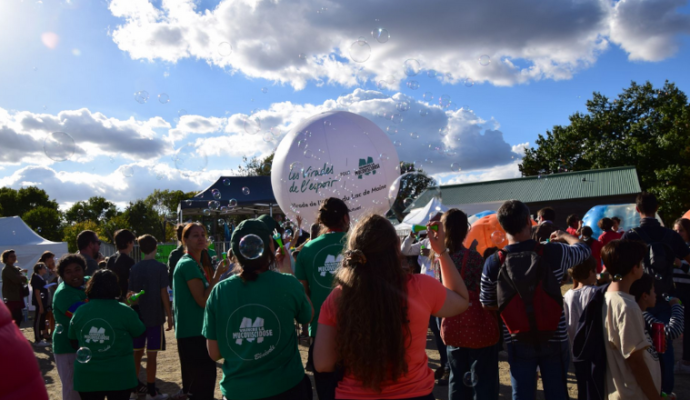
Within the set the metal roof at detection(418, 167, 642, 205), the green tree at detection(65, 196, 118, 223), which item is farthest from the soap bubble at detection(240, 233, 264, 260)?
the green tree at detection(65, 196, 118, 223)

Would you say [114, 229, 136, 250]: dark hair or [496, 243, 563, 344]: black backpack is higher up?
[114, 229, 136, 250]: dark hair

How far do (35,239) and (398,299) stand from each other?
17826mm

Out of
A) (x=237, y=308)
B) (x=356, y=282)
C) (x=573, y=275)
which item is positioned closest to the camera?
(x=356, y=282)

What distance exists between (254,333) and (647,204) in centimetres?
428

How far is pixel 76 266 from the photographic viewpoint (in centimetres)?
413

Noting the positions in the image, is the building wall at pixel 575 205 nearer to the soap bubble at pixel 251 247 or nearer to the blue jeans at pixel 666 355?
the blue jeans at pixel 666 355

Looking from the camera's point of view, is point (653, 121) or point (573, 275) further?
point (653, 121)

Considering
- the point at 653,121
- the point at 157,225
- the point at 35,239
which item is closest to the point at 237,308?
the point at 35,239

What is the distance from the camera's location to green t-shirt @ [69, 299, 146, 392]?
3451 mm

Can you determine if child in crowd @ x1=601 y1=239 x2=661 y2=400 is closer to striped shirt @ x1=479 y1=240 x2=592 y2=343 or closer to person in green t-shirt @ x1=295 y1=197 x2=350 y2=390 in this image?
striped shirt @ x1=479 y1=240 x2=592 y2=343

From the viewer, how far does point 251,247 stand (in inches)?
102

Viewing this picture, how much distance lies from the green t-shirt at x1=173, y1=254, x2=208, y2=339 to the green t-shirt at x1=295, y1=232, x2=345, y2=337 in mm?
913

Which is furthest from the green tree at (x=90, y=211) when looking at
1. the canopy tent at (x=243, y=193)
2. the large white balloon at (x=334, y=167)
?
the large white balloon at (x=334, y=167)

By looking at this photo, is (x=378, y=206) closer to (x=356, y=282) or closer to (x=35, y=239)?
(x=356, y=282)
